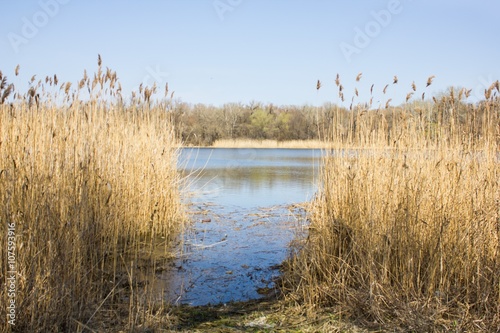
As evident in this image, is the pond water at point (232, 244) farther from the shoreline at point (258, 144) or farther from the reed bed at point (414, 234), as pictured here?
the shoreline at point (258, 144)

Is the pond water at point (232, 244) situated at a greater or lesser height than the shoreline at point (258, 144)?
lesser

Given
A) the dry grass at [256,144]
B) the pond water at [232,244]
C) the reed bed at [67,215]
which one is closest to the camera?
the reed bed at [67,215]

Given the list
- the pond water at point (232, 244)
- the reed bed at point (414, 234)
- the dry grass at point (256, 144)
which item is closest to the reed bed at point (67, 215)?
the pond water at point (232, 244)

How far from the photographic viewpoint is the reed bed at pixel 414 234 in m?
2.85

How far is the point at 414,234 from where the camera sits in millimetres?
3152

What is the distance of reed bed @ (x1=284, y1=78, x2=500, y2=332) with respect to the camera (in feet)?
9.34

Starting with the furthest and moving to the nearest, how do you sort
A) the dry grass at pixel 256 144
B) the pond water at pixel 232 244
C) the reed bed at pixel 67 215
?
1. the dry grass at pixel 256 144
2. the pond water at pixel 232 244
3. the reed bed at pixel 67 215

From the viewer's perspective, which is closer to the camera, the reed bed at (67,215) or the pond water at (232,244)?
the reed bed at (67,215)

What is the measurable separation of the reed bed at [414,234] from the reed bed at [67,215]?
146cm

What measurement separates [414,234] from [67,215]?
2.64m

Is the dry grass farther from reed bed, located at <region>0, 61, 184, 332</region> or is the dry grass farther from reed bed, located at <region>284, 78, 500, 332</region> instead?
reed bed, located at <region>284, 78, 500, 332</region>

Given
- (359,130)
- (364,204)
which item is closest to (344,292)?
(364,204)

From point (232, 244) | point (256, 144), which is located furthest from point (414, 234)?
point (256, 144)

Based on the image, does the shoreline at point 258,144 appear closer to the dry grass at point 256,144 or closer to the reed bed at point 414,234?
the dry grass at point 256,144
